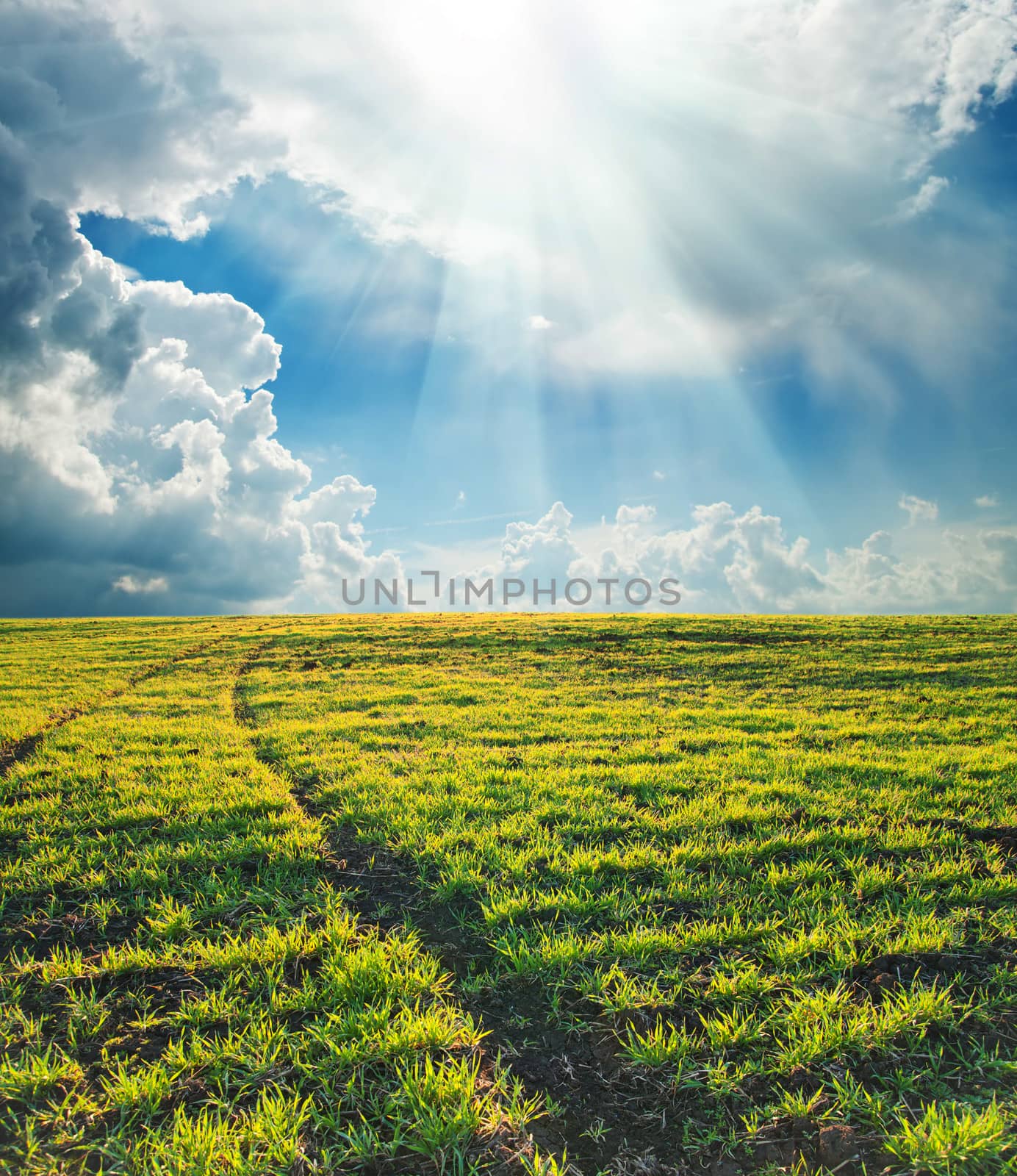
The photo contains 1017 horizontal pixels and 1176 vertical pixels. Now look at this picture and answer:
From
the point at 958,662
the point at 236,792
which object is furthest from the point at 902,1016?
the point at 958,662

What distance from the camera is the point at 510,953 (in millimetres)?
5332

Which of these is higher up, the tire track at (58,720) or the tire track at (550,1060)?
the tire track at (58,720)

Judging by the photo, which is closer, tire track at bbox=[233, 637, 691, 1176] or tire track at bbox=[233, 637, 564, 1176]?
tire track at bbox=[233, 637, 691, 1176]

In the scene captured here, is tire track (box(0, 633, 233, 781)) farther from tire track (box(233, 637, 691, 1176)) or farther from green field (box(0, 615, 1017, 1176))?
tire track (box(233, 637, 691, 1176))

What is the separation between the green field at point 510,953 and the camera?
3.82 m

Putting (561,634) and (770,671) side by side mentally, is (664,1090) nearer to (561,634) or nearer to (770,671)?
(770,671)

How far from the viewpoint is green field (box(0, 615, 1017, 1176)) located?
3820 millimetres

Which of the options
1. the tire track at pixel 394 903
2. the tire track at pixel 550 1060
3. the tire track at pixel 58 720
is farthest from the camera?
the tire track at pixel 58 720

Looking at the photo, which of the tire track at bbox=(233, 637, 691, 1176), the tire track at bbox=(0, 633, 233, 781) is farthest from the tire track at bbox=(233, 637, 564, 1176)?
the tire track at bbox=(0, 633, 233, 781)

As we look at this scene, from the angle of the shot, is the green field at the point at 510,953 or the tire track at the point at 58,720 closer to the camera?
the green field at the point at 510,953

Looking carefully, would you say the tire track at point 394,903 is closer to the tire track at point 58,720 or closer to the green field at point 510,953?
the green field at point 510,953

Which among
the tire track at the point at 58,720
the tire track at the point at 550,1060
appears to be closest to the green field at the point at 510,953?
the tire track at the point at 550,1060

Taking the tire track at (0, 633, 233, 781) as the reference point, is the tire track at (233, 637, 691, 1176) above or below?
below

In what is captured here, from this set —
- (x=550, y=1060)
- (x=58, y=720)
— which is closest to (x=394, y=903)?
(x=550, y=1060)
